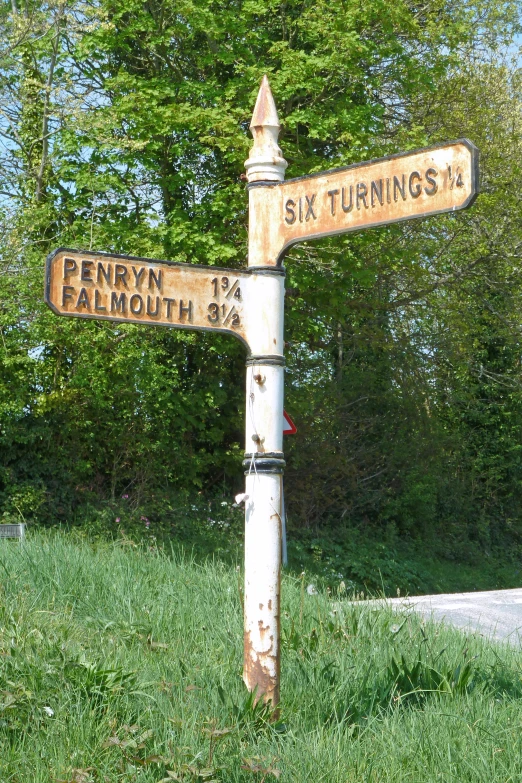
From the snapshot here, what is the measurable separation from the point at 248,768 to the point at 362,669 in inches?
53.7

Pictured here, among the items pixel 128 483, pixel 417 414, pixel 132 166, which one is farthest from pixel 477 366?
pixel 132 166

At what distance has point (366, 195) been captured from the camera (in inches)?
167

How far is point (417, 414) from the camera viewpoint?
20797mm

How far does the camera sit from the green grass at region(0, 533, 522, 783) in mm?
3789

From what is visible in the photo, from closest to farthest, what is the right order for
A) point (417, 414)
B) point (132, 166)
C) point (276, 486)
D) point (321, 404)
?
1. point (276, 486)
2. point (132, 166)
3. point (321, 404)
4. point (417, 414)

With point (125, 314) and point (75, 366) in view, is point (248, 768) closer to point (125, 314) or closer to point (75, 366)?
point (125, 314)

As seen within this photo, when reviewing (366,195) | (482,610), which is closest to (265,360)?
(366,195)

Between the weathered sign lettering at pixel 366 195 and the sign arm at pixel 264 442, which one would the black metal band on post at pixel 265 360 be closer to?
the sign arm at pixel 264 442

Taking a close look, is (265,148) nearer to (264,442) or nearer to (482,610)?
(264,442)

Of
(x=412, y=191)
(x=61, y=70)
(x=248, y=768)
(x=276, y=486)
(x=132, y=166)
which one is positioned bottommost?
(x=248, y=768)

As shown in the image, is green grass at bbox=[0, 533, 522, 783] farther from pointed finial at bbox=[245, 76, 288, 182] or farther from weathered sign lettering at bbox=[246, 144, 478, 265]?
pointed finial at bbox=[245, 76, 288, 182]

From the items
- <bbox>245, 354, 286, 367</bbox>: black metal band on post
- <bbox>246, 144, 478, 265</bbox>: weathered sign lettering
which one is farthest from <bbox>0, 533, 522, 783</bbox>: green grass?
<bbox>246, 144, 478, 265</bbox>: weathered sign lettering

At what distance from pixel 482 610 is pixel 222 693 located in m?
6.81

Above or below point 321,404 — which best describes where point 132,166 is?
above
